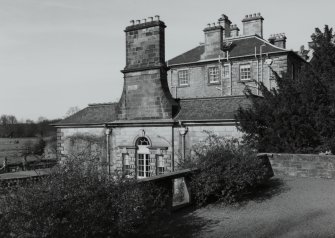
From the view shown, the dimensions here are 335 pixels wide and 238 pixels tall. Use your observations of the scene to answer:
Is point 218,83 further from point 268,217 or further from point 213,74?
point 268,217

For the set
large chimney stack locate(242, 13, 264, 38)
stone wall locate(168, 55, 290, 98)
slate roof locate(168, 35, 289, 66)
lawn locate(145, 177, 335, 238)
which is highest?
large chimney stack locate(242, 13, 264, 38)

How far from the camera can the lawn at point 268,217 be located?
24.1ft

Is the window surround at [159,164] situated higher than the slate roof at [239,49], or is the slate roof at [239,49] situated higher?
the slate roof at [239,49]

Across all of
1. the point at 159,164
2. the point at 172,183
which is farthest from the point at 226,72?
the point at 172,183

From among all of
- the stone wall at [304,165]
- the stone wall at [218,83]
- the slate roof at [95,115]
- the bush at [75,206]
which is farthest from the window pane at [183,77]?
the bush at [75,206]

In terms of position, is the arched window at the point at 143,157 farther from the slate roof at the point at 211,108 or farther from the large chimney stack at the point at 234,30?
the large chimney stack at the point at 234,30

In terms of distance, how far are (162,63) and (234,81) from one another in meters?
12.6

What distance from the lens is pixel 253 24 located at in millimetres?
30859

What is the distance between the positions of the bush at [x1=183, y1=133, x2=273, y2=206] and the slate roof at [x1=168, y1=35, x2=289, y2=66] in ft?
62.5

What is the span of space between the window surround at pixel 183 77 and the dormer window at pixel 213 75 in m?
2.12

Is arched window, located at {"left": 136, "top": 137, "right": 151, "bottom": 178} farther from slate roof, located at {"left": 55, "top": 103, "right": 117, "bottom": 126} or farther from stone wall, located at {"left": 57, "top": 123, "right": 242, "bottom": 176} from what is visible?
slate roof, located at {"left": 55, "top": 103, "right": 117, "bottom": 126}

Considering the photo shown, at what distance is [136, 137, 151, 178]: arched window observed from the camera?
18625mm

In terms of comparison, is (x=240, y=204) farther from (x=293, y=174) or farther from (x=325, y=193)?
(x=293, y=174)

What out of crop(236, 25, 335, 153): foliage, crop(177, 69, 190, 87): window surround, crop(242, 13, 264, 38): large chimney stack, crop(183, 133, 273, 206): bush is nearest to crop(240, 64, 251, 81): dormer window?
crop(242, 13, 264, 38): large chimney stack
